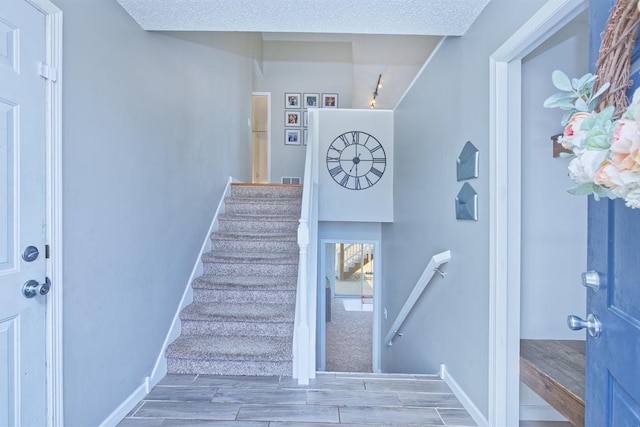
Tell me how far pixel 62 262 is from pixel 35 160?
43 centimetres

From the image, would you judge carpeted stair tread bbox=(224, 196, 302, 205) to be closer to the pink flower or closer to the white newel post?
the white newel post

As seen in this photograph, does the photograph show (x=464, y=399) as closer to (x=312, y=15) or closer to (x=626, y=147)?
(x=626, y=147)

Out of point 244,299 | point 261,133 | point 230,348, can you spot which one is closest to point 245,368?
point 230,348

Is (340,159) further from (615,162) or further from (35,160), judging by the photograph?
(615,162)

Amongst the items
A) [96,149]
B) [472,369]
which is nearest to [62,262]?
[96,149]

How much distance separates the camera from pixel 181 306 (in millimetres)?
2684

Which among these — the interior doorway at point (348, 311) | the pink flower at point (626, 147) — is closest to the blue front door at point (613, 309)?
the pink flower at point (626, 147)

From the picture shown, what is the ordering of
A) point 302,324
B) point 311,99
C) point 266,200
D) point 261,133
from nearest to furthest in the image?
1. point 302,324
2. point 266,200
3. point 311,99
4. point 261,133

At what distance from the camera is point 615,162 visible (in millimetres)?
673

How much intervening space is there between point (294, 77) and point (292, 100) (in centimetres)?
43

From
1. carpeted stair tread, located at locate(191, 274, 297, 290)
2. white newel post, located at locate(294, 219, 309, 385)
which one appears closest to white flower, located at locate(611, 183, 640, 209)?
white newel post, located at locate(294, 219, 309, 385)

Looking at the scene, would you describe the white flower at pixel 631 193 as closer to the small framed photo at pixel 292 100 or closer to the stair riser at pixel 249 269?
the stair riser at pixel 249 269

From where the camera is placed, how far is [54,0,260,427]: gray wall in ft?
5.00

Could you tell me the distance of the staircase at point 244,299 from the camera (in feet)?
7.65
